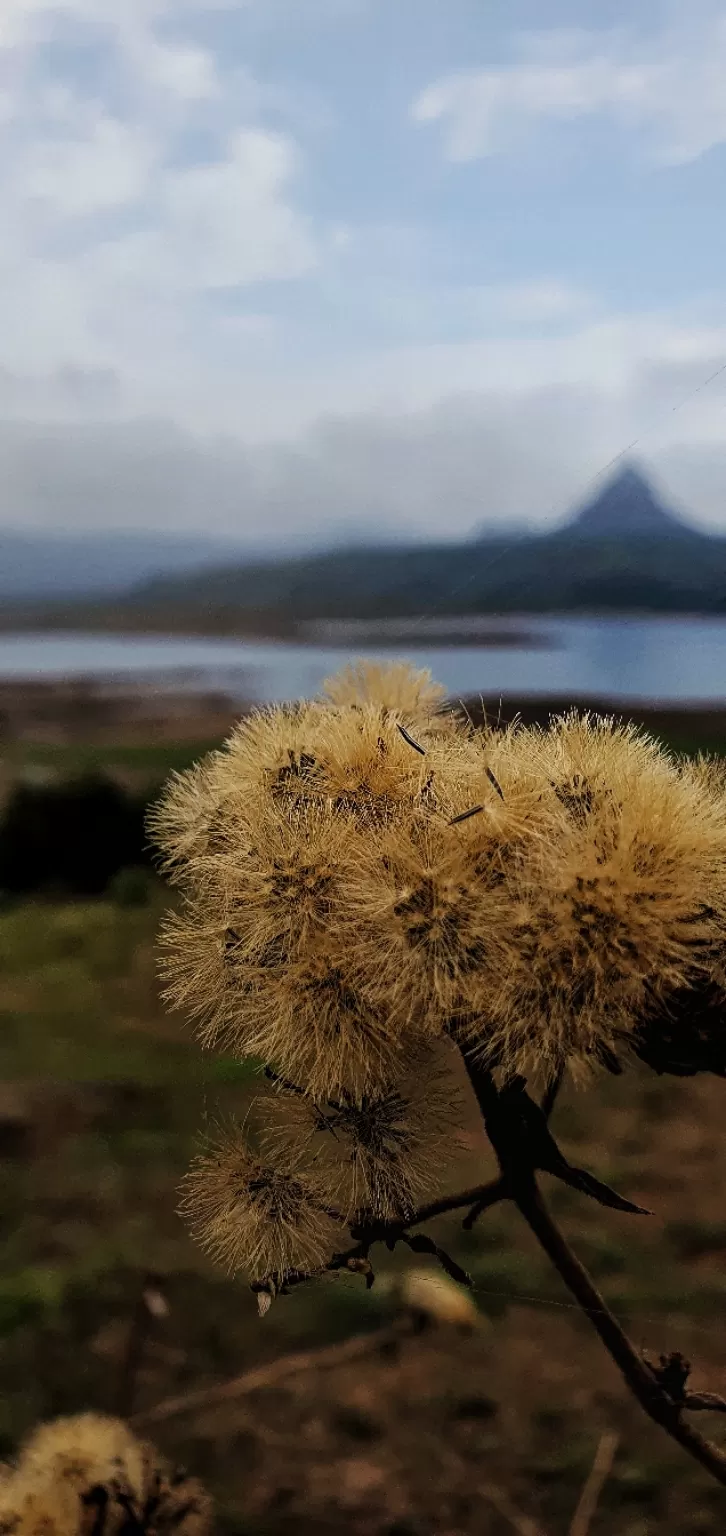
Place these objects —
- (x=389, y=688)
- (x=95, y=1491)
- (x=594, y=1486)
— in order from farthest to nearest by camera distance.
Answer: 1. (x=594, y=1486)
2. (x=95, y=1491)
3. (x=389, y=688)

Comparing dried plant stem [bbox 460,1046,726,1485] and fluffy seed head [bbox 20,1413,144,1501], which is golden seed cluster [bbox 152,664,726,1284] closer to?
dried plant stem [bbox 460,1046,726,1485]

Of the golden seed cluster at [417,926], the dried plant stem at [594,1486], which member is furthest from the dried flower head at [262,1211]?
the dried plant stem at [594,1486]

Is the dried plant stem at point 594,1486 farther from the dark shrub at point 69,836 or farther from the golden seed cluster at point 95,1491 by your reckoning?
the dark shrub at point 69,836

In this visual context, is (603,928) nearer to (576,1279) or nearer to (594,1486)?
(576,1279)

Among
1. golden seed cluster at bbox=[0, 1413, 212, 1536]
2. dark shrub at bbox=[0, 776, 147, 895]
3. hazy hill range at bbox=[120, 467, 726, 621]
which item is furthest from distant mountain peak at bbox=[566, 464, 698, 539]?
dark shrub at bbox=[0, 776, 147, 895]

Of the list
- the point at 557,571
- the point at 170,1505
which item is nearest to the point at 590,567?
the point at 557,571
